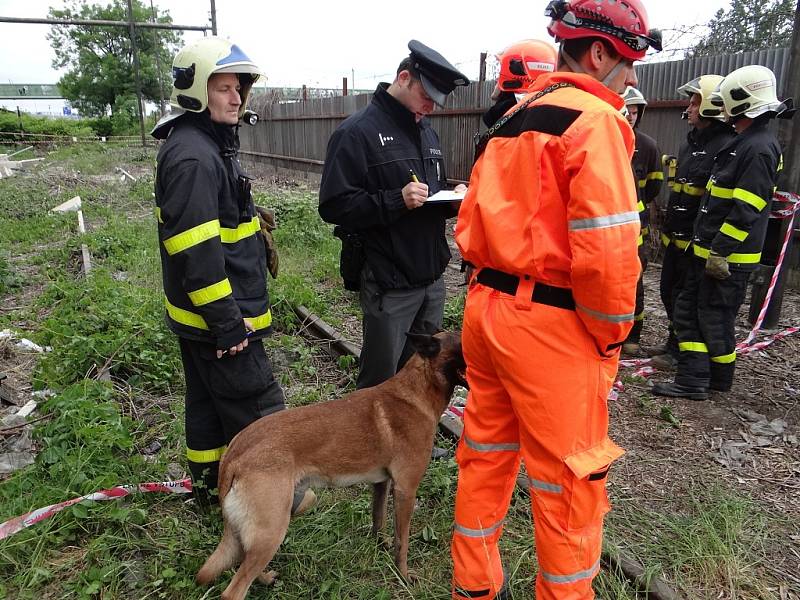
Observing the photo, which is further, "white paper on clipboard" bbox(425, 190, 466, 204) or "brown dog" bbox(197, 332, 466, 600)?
"white paper on clipboard" bbox(425, 190, 466, 204)

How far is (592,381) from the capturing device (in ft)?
6.68

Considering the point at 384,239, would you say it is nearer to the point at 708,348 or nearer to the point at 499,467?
the point at 499,467

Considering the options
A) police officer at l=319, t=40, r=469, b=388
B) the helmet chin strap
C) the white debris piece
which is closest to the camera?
the helmet chin strap

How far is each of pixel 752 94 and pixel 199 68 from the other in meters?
4.11

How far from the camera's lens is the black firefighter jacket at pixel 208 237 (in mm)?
2473

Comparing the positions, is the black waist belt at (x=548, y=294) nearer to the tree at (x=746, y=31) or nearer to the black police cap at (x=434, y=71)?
the black police cap at (x=434, y=71)

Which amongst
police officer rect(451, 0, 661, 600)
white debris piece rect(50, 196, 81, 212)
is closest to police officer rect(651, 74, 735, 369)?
police officer rect(451, 0, 661, 600)

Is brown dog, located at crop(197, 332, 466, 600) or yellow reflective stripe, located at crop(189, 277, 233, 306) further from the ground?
yellow reflective stripe, located at crop(189, 277, 233, 306)

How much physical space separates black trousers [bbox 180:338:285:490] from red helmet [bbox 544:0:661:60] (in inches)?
80.9

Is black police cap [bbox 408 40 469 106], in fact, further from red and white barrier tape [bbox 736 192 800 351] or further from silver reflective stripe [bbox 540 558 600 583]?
red and white barrier tape [bbox 736 192 800 351]

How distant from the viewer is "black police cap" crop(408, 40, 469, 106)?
308cm

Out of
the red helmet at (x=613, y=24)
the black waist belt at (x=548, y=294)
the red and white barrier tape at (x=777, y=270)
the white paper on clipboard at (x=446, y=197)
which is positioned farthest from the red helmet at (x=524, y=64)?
the red and white barrier tape at (x=777, y=270)

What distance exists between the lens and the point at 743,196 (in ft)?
14.0

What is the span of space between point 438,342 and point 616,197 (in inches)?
51.9
